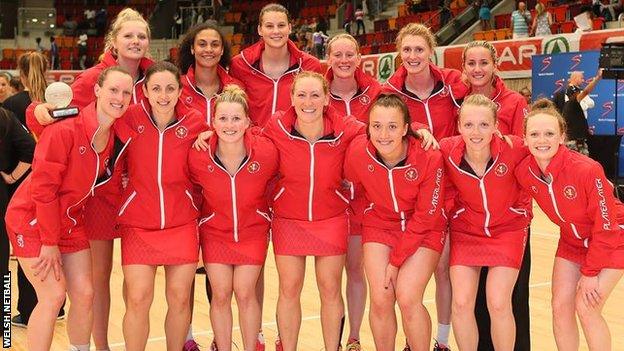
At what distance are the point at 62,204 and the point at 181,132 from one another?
0.66 meters

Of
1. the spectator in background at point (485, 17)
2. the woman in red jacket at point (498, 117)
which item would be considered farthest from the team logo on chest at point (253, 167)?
the spectator in background at point (485, 17)

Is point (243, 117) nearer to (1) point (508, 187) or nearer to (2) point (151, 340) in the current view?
(1) point (508, 187)

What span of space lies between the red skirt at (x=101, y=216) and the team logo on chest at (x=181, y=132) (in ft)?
1.61

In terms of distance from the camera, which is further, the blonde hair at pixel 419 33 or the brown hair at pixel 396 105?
the blonde hair at pixel 419 33

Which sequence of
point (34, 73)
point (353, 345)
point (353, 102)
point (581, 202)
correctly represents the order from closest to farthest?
1. point (581, 202)
2. point (353, 345)
3. point (353, 102)
4. point (34, 73)

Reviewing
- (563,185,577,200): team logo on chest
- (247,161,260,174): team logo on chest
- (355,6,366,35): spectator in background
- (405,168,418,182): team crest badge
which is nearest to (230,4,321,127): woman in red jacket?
(247,161,260,174): team logo on chest

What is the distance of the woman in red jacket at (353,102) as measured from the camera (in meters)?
4.22

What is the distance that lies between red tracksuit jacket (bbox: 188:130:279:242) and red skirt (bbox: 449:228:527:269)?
3.28 ft

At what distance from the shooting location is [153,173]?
3.79 metres

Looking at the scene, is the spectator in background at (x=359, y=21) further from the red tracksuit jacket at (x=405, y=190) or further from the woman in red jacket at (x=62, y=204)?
the woman in red jacket at (x=62, y=204)

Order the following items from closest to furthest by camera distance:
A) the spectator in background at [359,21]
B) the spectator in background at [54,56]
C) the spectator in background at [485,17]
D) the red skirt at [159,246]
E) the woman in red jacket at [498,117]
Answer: the red skirt at [159,246] → the woman in red jacket at [498,117] → the spectator in background at [485,17] → the spectator in background at [359,21] → the spectator in background at [54,56]

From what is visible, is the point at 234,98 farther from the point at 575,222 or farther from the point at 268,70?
the point at 575,222

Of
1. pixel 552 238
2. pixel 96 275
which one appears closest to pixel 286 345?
pixel 96 275

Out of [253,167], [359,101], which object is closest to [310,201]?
[253,167]
